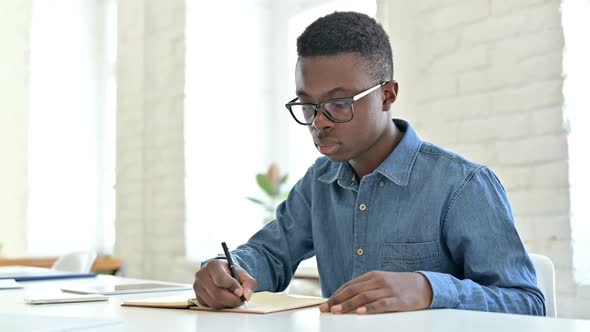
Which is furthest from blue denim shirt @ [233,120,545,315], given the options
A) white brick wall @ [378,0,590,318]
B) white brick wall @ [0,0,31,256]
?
white brick wall @ [0,0,31,256]

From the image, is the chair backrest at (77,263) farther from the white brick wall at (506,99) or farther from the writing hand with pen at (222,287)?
the writing hand with pen at (222,287)

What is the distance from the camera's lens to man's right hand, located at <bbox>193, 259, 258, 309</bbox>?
112 cm

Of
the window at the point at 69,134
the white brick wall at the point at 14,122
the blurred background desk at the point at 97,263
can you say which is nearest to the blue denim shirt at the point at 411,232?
the blurred background desk at the point at 97,263

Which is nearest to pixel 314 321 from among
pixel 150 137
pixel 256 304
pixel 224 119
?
pixel 256 304

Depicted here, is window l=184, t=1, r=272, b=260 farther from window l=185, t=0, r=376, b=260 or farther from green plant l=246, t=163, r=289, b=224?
green plant l=246, t=163, r=289, b=224

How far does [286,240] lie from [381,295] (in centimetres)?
61

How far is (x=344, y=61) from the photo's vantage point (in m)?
1.33

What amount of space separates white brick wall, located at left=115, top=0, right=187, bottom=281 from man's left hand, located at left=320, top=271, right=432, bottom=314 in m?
2.76

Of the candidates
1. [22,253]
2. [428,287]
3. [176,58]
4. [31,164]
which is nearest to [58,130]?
[31,164]

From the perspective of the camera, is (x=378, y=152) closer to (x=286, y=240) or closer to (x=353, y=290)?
(x=286, y=240)

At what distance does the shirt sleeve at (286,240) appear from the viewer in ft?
5.11

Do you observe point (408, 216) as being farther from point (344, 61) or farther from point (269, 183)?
point (269, 183)

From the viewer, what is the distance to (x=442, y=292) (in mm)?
1074

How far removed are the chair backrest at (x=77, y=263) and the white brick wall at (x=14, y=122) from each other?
247 cm
